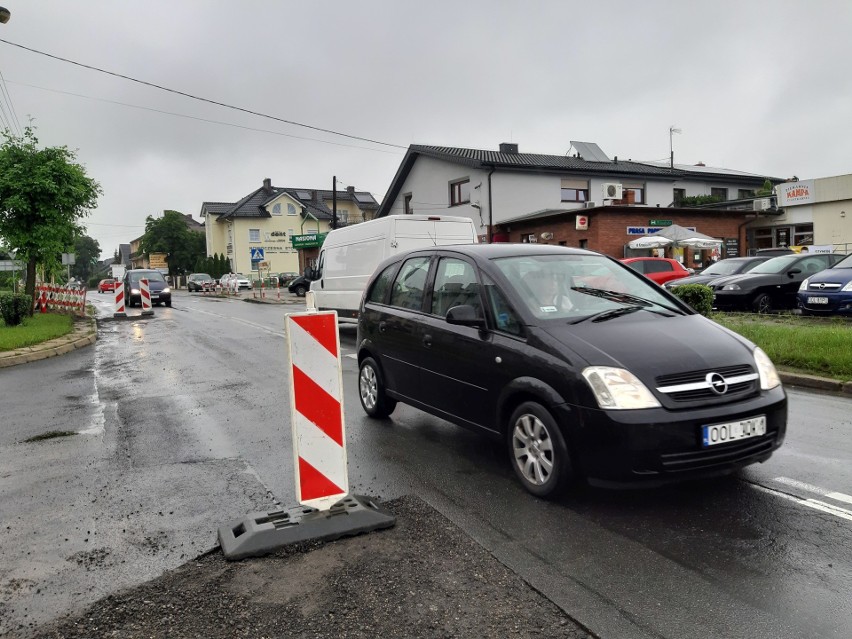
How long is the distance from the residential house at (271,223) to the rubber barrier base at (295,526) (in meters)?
62.4

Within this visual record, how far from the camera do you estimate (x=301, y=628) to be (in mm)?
2766

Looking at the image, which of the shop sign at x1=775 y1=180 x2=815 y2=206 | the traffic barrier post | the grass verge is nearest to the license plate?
the traffic barrier post

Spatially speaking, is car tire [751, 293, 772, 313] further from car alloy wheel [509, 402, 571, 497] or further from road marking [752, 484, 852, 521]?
car alloy wheel [509, 402, 571, 497]

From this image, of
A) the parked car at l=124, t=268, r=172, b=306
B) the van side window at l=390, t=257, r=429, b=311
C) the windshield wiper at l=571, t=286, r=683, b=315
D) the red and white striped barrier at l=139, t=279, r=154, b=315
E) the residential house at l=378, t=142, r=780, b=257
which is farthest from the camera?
the parked car at l=124, t=268, r=172, b=306

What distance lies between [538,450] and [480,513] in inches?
22.3

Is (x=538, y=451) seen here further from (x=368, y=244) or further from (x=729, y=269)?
(x=729, y=269)

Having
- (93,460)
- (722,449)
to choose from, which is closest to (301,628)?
(722,449)

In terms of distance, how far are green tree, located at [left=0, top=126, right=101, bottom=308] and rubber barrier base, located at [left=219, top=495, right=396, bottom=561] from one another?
1774 centimetres

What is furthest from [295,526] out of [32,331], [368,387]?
[32,331]

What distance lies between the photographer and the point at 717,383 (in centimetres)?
388

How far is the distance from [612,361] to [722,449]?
A: 81 centimetres

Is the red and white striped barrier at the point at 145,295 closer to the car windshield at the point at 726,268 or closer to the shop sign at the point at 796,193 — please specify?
the car windshield at the point at 726,268

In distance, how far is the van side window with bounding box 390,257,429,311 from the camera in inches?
228

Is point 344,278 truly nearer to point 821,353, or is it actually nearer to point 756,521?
point 821,353
